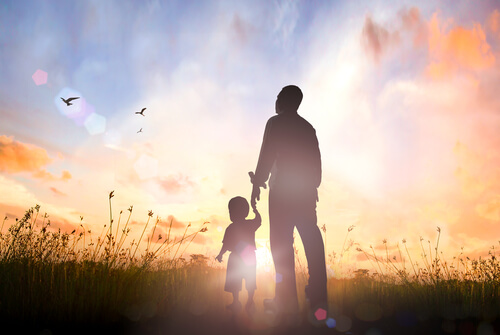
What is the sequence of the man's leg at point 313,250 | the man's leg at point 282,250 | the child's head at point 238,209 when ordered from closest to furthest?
the man's leg at point 282,250, the man's leg at point 313,250, the child's head at point 238,209

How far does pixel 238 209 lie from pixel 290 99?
183 centimetres

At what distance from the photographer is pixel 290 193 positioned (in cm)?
489

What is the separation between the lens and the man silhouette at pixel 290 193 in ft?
15.6

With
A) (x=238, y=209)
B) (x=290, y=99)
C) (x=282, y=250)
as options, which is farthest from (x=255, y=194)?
(x=290, y=99)

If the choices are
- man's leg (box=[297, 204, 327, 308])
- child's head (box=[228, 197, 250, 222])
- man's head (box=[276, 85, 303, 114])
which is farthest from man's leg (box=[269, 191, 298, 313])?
man's head (box=[276, 85, 303, 114])

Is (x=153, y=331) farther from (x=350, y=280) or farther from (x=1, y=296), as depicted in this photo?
(x=350, y=280)

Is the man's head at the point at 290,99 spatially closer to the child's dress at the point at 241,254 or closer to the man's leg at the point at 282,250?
the man's leg at the point at 282,250

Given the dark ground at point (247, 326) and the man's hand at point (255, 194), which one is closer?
the dark ground at point (247, 326)

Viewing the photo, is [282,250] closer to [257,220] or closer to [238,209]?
[257,220]

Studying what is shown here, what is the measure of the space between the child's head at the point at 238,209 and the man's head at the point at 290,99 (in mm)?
1515

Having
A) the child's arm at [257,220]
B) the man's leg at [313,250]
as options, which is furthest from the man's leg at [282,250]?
the child's arm at [257,220]

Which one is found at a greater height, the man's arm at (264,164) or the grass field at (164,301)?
the man's arm at (264,164)

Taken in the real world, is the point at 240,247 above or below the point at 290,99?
below

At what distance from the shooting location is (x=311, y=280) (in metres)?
4.84
